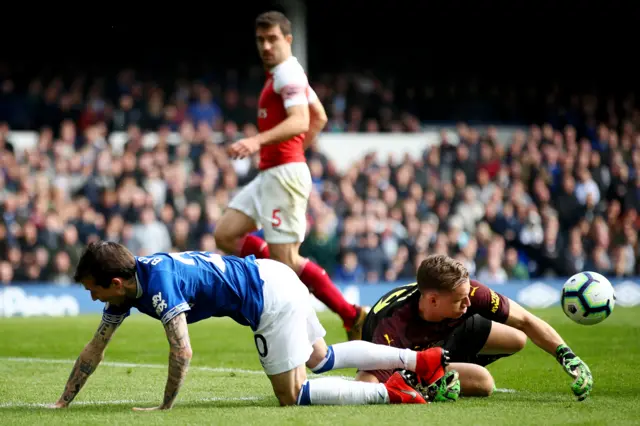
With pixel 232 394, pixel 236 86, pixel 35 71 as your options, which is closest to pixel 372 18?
pixel 236 86

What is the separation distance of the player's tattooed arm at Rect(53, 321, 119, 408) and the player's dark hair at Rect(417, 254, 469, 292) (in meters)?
1.96

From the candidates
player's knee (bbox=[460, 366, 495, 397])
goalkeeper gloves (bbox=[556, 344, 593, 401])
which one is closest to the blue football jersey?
player's knee (bbox=[460, 366, 495, 397])

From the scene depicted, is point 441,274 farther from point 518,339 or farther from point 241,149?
point 241,149

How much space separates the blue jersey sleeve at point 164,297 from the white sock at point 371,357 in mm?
1144

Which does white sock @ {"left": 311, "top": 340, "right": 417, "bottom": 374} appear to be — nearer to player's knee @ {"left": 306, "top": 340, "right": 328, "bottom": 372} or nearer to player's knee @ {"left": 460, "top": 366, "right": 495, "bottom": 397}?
player's knee @ {"left": 306, "top": 340, "right": 328, "bottom": 372}

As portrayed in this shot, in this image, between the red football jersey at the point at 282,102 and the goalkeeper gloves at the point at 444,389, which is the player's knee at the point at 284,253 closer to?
the red football jersey at the point at 282,102

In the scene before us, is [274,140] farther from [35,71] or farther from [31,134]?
[35,71]

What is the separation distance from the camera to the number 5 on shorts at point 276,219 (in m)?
9.17

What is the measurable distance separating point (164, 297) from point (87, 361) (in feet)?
2.75

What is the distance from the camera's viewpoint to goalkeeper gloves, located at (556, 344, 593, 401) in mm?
6578

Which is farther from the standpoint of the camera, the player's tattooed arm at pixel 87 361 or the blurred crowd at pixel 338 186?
the blurred crowd at pixel 338 186

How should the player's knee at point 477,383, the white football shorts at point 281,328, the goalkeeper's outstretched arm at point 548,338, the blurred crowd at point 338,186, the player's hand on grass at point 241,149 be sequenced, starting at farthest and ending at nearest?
the blurred crowd at point 338,186, the player's hand on grass at point 241,149, the player's knee at point 477,383, the goalkeeper's outstretched arm at point 548,338, the white football shorts at point 281,328

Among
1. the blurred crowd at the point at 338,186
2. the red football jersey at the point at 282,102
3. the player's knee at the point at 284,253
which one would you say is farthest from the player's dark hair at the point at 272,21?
the blurred crowd at the point at 338,186

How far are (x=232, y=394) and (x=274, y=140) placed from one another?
216 cm
